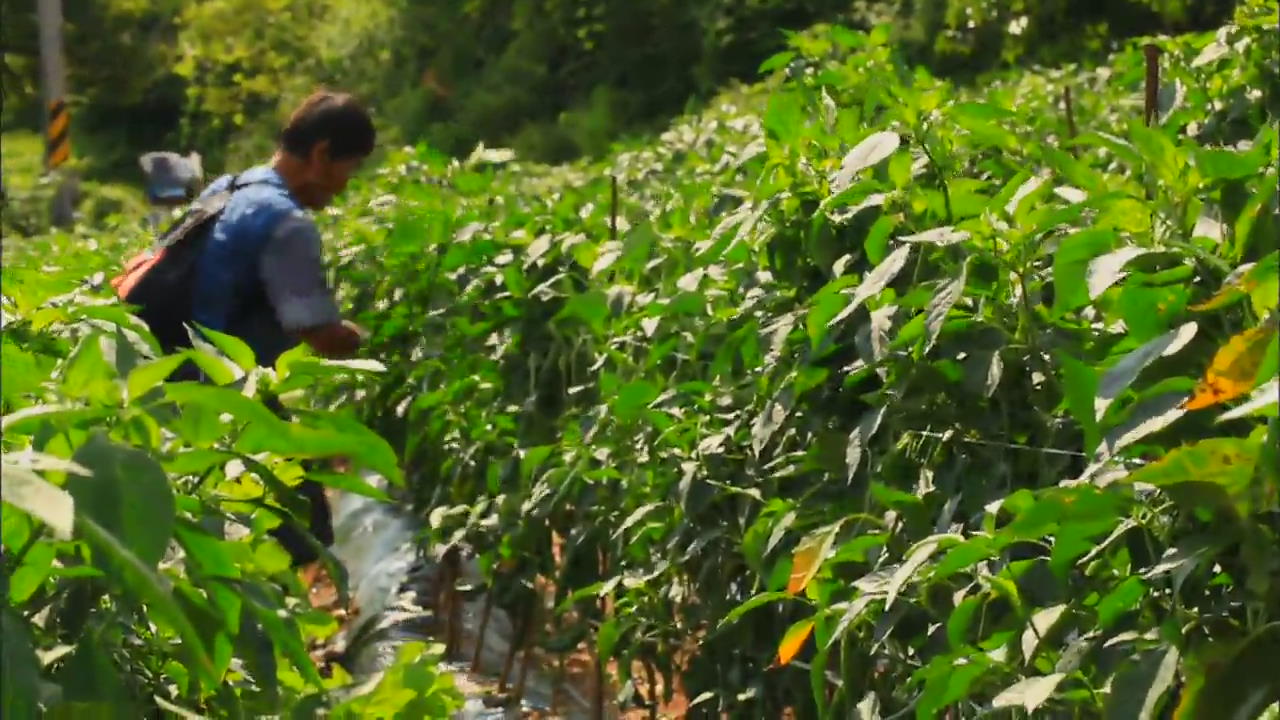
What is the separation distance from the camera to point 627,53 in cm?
2492

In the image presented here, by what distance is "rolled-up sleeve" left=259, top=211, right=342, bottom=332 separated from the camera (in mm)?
4188

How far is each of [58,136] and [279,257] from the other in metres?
20.1

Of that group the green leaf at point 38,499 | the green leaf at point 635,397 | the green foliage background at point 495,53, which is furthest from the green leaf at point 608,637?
the green foliage background at point 495,53

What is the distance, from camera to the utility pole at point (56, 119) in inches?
911

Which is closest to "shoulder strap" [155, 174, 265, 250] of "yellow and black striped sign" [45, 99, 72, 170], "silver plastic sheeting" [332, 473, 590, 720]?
"silver plastic sheeting" [332, 473, 590, 720]

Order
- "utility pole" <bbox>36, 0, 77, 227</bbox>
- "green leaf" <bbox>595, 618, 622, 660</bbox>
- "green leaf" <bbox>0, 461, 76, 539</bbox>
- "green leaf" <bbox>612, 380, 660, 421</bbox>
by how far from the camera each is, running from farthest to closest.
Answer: "utility pole" <bbox>36, 0, 77, 227</bbox>, "green leaf" <bbox>595, 618, 622, 660</bbox>, "green leaf" <bbox>612, 380, 660, 421</bbox>, "green leaf" <bbox>0, 461, 76, 539</bbox>

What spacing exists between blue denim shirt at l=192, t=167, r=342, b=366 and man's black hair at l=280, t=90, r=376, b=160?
0.18 m

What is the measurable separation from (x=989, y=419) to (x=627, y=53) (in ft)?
74.9

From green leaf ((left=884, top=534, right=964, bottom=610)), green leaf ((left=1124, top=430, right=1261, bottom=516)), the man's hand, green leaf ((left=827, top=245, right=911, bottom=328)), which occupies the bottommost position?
the man's hand

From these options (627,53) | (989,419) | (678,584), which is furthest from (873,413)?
(627,53)

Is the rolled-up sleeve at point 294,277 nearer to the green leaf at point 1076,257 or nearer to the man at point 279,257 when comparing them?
the man at point 279,257

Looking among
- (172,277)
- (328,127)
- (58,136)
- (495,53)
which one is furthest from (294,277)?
(495,53)

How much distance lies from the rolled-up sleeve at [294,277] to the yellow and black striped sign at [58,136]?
65.0 ft

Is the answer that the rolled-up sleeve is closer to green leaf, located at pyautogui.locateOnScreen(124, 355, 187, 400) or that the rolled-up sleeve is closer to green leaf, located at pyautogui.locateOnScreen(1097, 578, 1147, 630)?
green leaf, located at pyautogui.locateOnScreen(1097, 578, 1147, 630)
